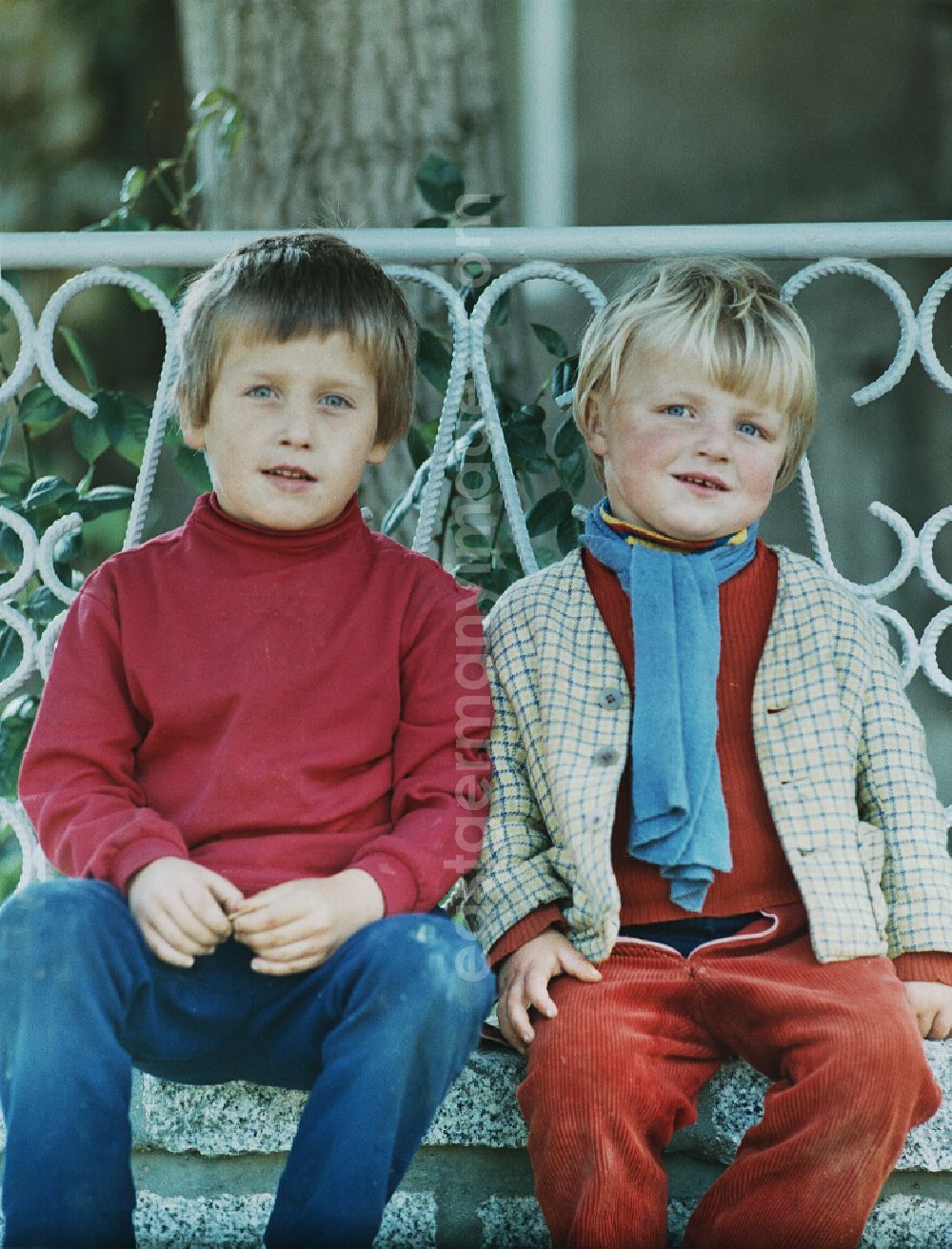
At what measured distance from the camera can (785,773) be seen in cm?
180

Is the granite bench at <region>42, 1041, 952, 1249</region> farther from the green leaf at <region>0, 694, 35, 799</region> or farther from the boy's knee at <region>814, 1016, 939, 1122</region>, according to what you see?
the green leaf at <region>0, 694, 35, 799</region>

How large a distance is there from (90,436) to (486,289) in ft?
2.35

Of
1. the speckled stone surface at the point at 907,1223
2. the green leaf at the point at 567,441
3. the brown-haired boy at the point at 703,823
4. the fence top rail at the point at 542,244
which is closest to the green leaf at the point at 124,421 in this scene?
the fence top rail at the point at 542,244

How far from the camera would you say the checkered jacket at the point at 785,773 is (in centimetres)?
175

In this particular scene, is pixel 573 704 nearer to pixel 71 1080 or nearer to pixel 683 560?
pixel 683 560

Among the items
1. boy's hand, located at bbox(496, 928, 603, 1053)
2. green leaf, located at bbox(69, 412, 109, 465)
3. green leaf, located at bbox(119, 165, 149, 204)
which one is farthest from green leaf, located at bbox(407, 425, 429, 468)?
boy's hand, located at bbox(496, 928, 603, 1053)

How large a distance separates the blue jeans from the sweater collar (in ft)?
1.54

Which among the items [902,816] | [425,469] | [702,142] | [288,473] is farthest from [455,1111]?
[702,142]

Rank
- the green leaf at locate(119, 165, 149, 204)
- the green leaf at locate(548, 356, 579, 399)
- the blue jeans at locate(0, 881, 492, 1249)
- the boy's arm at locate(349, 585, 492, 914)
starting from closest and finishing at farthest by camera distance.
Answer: the blue jeans at locate(0, 881, 492, 1249) < the boy's arm at locate(349, 585, 492, 914) < the green leaf at locate(548, 356, 579, 399) < the green leaf at locate(119, 165, 149, 204)

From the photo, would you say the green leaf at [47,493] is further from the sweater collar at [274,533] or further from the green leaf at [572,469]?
the green leaf at [572,469]

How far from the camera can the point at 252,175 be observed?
306cm

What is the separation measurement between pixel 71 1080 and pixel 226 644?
0.55 meters

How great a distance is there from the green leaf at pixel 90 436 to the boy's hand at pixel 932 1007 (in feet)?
4.97

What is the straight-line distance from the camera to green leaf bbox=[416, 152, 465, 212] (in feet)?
8.17
